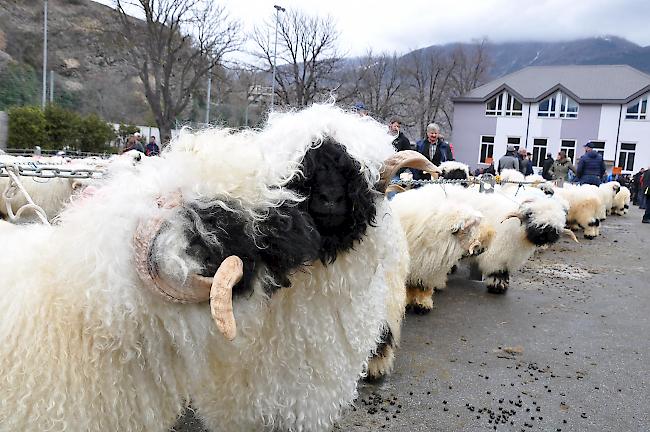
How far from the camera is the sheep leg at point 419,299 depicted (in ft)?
17.7

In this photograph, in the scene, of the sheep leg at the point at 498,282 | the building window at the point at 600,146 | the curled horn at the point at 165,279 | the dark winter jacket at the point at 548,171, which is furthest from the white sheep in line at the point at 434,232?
the building window at the point at 600,146

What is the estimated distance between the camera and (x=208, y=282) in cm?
150

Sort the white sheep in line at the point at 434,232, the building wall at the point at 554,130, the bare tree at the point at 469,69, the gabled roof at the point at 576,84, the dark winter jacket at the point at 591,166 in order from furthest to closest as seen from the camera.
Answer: the bare tree at the point at 469,69, the gabled roof at the point at 576,84, the building wall at the point at 554,130, the dark winter jacket at the point at 591,166, the white sheep in line at the point at 434,232

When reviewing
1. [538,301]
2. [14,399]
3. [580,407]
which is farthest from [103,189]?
[538,301]

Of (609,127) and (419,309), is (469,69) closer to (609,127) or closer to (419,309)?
(609,127)

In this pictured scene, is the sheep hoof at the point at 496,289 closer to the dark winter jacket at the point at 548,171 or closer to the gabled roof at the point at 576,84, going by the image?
the dark winter jacket at the point at 548,171

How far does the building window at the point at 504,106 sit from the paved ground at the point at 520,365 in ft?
119

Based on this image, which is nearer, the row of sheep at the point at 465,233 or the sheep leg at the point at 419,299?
the row of sheep at the point at 465,233

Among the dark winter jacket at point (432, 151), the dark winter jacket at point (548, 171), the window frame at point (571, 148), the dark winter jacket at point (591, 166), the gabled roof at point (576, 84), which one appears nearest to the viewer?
the dark winter jacket at point (432, 151)

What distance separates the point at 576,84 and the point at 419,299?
139ft

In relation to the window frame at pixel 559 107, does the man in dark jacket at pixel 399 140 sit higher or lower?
lower

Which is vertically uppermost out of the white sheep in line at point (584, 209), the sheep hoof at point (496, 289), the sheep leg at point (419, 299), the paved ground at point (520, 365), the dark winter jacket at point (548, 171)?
the dark winter jacket at point (548, 171)

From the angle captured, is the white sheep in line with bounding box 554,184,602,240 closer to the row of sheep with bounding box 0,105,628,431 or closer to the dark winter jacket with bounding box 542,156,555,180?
the dark winter jacket with bounding box 542,156,555,180

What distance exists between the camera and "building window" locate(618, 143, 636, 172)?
35719mm
